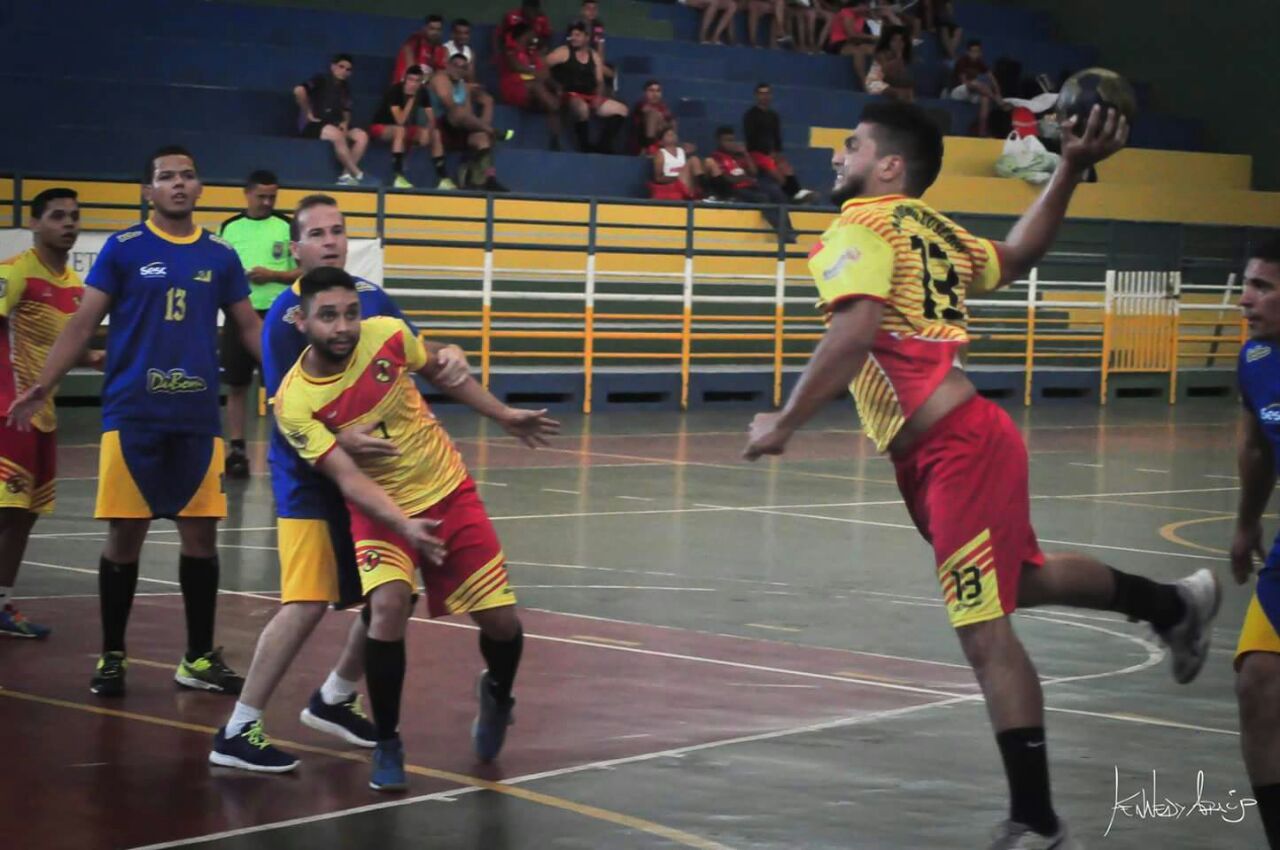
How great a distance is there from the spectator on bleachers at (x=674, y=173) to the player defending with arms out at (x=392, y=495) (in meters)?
18.1

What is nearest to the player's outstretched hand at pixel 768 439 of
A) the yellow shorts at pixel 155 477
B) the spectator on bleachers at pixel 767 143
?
the yellow shorts at pixel 155 477

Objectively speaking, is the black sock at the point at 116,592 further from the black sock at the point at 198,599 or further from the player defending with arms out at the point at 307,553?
the player defending with arms out at the point at 307,553

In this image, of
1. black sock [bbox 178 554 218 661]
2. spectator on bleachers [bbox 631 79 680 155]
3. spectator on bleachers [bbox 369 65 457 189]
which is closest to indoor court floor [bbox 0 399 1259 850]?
black sock [bbox 178 554 218 661]

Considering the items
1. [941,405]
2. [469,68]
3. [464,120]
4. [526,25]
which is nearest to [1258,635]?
[941,405]

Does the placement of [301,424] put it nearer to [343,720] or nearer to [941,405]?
[343,720]

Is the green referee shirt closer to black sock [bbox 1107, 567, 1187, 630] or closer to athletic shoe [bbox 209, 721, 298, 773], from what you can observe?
athletic shoe [bbox 209, 721, 298, 773]

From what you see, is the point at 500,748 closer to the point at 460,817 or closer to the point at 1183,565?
the point at 460,817

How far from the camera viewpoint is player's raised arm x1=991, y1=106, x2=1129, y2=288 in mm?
5527

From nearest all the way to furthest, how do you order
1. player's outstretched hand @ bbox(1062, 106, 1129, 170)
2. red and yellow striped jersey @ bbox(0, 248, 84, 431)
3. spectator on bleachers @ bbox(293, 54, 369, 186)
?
player's outstretched hand @ bbox(1062, 106, 1129, 170) < red and yellow striped jersey @ bbox(0, 248, 84, 431) < spectator on bleachers @ bbox(293, 54, 369, 186)

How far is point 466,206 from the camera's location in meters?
22.8

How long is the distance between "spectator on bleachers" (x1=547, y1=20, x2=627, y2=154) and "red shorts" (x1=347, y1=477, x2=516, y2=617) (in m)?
19.0

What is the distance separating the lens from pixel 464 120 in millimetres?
23422

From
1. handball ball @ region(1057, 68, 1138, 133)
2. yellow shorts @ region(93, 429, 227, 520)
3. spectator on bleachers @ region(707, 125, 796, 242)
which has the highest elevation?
spectator on bleachers @ region(707, 125, 796, 242)

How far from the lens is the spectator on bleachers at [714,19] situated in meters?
29.1
